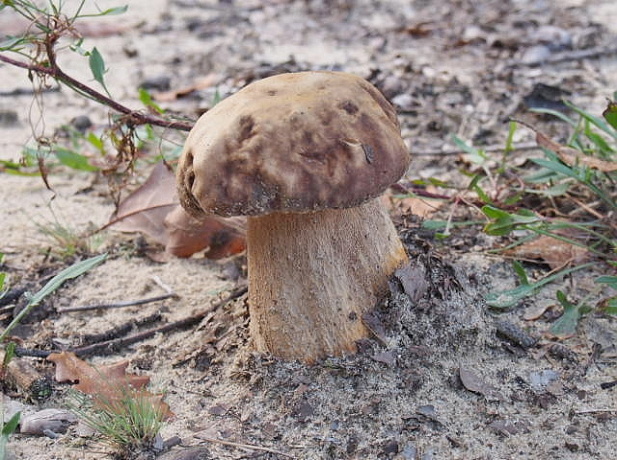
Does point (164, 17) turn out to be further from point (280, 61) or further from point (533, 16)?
point (533, 16)

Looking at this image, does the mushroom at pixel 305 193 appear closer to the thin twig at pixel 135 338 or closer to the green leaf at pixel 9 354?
the thin twig at pixel 135 338

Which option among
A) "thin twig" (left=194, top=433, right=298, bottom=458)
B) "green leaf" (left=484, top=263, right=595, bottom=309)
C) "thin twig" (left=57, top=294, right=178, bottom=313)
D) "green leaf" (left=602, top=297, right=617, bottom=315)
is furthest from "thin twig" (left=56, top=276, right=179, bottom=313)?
"green leaf" (left=602, top=297, right=617, bottom=315)

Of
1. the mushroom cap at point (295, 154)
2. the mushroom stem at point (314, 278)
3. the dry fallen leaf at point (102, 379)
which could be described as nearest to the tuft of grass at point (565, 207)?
the mushroom stem at point (314, 278)

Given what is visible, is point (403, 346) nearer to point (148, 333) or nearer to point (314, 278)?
point (314, 278)

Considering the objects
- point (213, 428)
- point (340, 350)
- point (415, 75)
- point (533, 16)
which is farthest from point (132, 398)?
point (533, 16)

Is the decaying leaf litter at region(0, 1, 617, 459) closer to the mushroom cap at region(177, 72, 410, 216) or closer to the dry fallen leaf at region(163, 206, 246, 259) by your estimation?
the dry fallen leaf at region(163, 206, 246, 259)

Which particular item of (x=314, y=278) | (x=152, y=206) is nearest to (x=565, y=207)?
(x=314, y=278)
